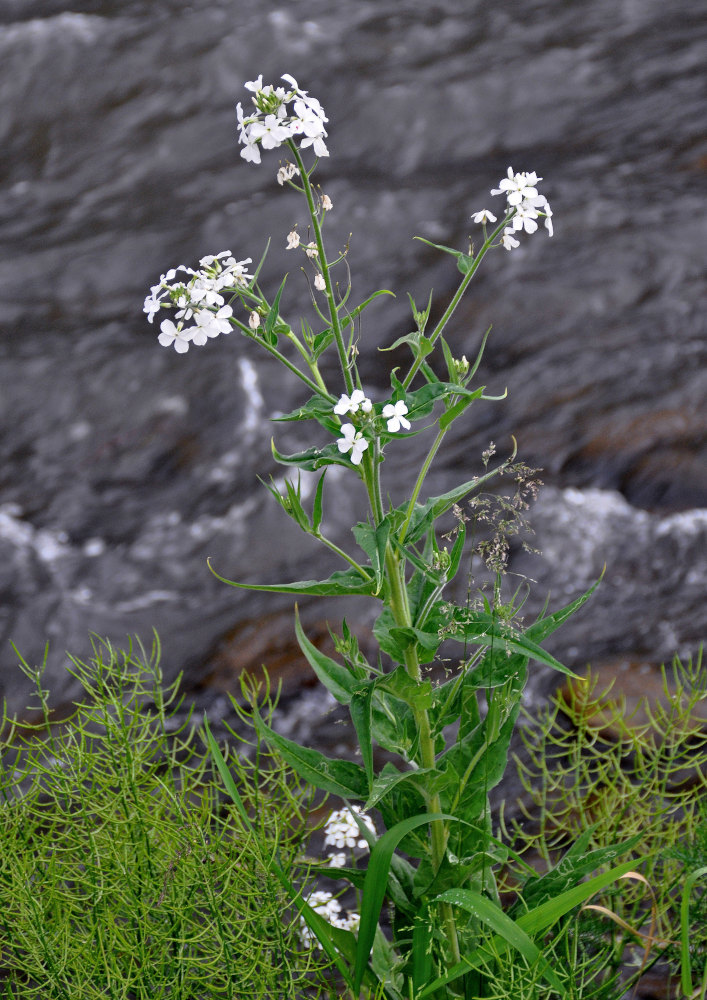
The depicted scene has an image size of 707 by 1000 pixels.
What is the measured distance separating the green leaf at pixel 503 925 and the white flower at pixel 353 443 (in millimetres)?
683

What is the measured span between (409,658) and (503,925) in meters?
0.40

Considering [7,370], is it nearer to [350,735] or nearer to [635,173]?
[350,735]

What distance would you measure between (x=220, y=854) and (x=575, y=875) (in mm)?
553

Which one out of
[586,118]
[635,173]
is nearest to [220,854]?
[635,173]

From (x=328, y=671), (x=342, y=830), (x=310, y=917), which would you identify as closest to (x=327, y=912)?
(x=342, y=830)

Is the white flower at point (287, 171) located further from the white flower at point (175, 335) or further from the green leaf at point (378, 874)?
the green leaf at point (378, 874)

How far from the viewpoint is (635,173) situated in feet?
13.2

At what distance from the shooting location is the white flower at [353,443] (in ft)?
3.72

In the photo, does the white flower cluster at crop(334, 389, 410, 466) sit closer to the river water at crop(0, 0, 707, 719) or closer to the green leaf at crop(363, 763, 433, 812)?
the green leaf at crop(363, 763, 433, 812)

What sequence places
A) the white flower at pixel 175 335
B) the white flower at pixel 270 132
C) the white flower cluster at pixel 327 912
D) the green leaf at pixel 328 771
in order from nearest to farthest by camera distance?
the white flower at pixel 270 132, the white flower at pixel 175 335, the green leaf at pixel 328 771, the white flower cluster at pixel 327 912

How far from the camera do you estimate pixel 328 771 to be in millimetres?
1444

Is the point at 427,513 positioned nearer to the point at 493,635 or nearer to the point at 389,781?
the point at 493,635

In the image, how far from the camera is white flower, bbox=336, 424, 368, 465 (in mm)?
1134

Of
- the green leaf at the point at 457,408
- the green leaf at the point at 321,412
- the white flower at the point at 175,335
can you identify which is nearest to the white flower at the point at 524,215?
the green leaf at the point at 457,408
